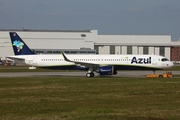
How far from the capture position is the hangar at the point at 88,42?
12100cm

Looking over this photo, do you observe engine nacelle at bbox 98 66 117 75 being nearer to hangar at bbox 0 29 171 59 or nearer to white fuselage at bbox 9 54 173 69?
white fuselage at bbox 9 54 173 69

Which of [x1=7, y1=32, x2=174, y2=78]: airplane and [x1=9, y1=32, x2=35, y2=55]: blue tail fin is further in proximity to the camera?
[x1=9, y1=32, x2=35, y2=55]: blue tail fin

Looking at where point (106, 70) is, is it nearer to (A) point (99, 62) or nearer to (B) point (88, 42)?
(A) point (99, 62)

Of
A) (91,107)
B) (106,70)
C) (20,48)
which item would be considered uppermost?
(20,48)

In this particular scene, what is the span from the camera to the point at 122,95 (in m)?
26.4

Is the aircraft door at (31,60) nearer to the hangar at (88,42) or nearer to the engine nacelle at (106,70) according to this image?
the engine nacelle at (106,70)

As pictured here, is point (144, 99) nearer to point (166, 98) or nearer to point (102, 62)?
point (166, 98)

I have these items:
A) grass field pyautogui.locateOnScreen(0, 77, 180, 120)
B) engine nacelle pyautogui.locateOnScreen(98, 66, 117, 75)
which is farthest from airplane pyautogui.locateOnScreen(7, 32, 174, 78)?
grass field pyautogui.locateOnScreen(0, 77, 180, 120)

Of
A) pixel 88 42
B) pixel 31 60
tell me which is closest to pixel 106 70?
pixel 31 60

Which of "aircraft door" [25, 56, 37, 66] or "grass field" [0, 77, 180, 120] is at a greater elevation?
"aircraft door" [25, 56, 37, 66]

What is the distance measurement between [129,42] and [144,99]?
102 metres

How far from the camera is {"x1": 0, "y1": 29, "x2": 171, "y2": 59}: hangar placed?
12100 cm

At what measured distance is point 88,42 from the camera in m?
124

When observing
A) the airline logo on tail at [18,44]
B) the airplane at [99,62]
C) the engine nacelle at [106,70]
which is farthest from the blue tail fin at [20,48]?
the engine nacelle at [106,70]
